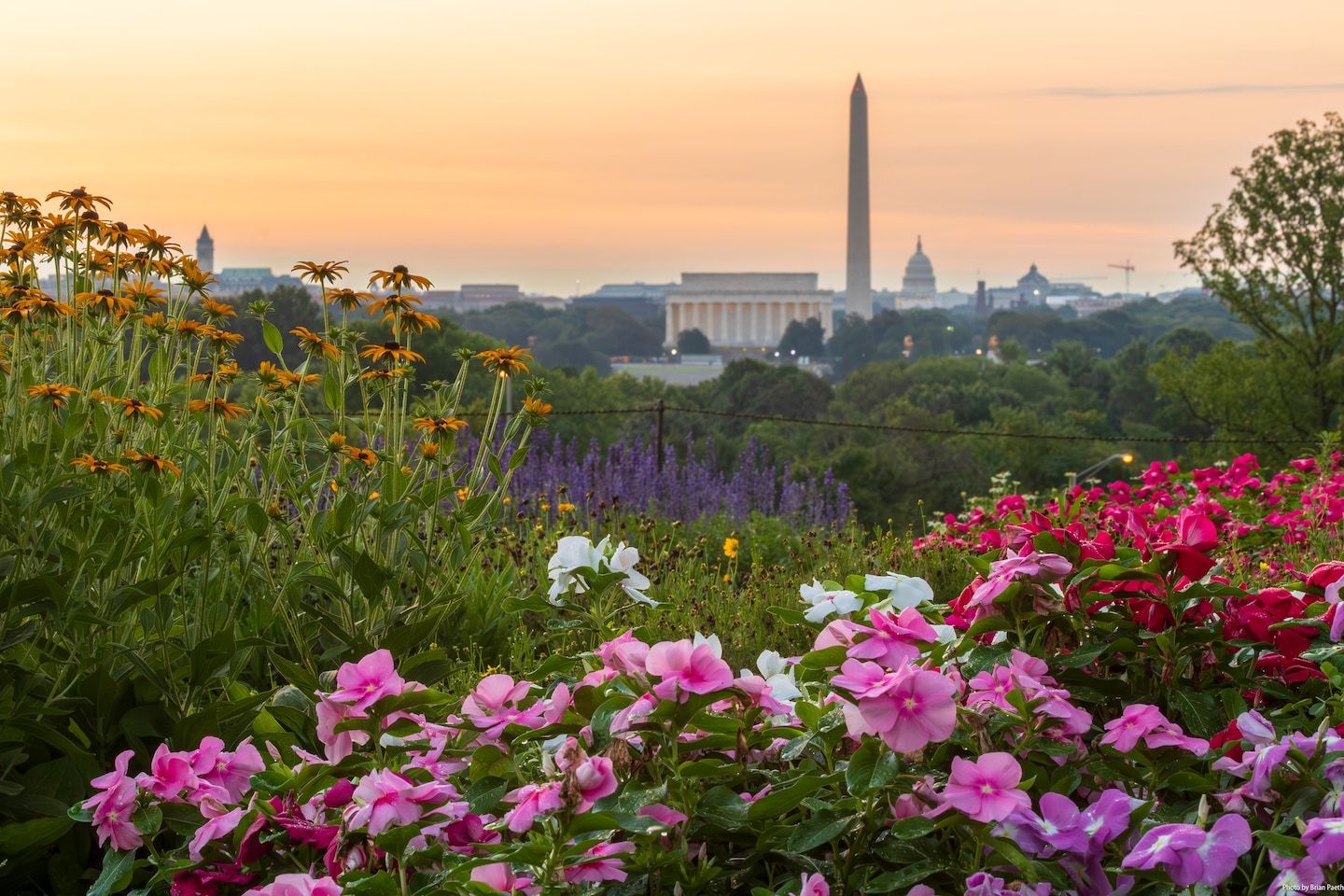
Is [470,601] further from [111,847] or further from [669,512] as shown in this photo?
[669,512]

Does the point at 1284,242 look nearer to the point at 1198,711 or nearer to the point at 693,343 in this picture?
the point at 1198,711

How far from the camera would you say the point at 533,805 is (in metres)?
1.25

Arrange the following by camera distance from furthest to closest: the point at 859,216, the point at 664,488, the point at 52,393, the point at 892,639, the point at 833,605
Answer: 1. the point at 859,216
2. the point at 664,488
3. the point at 52,393
4. the point at 833,605
5. the point at 892,639

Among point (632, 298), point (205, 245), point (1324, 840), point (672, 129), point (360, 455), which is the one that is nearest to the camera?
point (1324, 840)

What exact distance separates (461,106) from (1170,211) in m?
55.1

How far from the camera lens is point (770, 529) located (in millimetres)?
7246

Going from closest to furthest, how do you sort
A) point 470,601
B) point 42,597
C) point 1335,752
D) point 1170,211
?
point 1335,752
point 42,597
point 470,601
point 1170,211

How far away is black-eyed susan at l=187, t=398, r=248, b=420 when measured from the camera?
2.92 meters

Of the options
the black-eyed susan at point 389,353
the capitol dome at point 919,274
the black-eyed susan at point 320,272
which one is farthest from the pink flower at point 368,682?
the capitol dome at point 919,274

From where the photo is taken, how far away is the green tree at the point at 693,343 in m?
93.4

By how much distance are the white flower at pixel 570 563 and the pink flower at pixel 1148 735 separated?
792mm

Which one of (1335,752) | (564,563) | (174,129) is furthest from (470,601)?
(174,129)

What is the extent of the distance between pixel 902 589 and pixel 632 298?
121 meters

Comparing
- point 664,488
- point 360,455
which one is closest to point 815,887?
point 360,455
